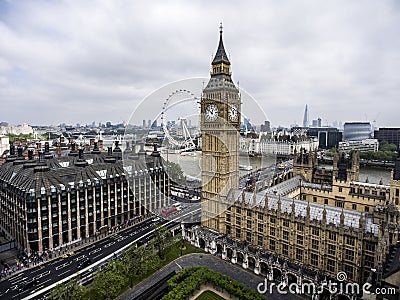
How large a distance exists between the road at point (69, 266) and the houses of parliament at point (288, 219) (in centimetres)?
1469

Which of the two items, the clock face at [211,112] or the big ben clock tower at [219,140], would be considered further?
the big ben clock tower at [219,140]

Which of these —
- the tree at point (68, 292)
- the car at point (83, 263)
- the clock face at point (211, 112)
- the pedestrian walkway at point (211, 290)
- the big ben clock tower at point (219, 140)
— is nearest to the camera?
the tree at point (68, 292)

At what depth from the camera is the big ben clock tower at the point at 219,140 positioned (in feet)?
162

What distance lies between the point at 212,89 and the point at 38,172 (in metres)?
44.6

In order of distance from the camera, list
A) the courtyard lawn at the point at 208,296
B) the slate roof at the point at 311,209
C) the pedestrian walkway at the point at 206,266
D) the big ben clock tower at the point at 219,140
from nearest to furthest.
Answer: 1. the courtyard lawn at the point at 208,296
2. the slate roof at the point at 311,209
3. the pedestrian walkway at the point at 206,266
4. the big ben clock tower at the point at 219,140

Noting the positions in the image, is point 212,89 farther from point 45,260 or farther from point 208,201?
point 45,260

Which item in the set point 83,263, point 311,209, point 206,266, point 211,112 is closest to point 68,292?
point 83,263

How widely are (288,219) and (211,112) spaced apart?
2395 cm

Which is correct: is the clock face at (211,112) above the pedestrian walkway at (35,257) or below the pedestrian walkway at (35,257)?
above

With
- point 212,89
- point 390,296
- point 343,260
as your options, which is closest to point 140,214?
point 212,89

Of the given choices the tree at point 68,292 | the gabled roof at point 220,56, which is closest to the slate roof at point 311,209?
the gabled roof at point 220,56

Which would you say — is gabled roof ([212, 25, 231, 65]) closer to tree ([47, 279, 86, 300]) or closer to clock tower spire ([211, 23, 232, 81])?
clock tower spire ([211, 23, 232, 81])

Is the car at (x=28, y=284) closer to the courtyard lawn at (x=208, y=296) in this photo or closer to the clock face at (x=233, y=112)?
the courtyard lawn at (x=208, y=296)

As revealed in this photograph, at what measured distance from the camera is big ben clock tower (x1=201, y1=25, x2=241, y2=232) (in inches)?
1949
